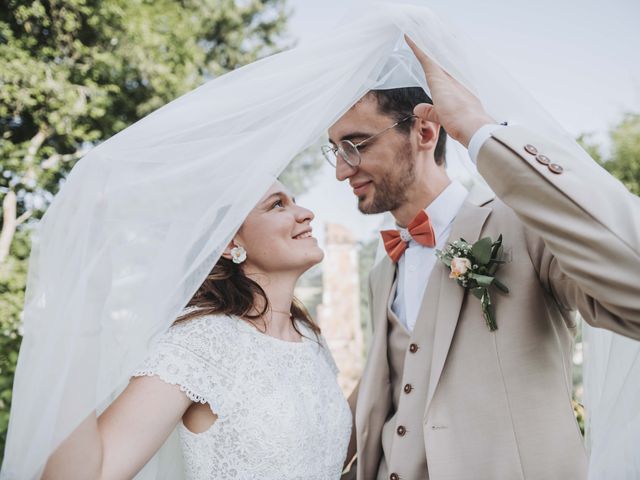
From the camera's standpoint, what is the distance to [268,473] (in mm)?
2186

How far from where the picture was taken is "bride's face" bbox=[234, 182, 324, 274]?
2570 mm

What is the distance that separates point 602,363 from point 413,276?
87cm

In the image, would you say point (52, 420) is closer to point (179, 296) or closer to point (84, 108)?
point (179, 296)

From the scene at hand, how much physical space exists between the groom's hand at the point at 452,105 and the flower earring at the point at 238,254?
1147mm

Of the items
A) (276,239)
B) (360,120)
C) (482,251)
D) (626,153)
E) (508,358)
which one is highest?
(626,153)

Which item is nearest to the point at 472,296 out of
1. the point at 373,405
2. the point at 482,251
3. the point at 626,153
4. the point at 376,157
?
the point at 482,251

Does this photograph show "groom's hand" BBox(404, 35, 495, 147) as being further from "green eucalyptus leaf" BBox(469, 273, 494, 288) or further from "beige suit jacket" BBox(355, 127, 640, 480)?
"green eucalyptus leaf" BBox(469, 273, 494, 288)

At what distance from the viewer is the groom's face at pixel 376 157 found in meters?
2.64

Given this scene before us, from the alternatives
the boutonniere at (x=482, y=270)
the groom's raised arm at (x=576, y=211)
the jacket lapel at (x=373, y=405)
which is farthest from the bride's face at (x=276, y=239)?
the groom's raised arm at (x=576, y=211)

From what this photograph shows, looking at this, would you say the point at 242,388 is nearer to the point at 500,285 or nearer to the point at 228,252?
the point at 228,252

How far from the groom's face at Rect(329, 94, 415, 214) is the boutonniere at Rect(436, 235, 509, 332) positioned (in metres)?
0.70

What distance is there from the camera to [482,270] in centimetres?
200

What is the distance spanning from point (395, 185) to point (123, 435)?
5.42ft

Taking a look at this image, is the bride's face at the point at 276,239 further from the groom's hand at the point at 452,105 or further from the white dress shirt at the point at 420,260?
the groom's hand at the point at 452,105
